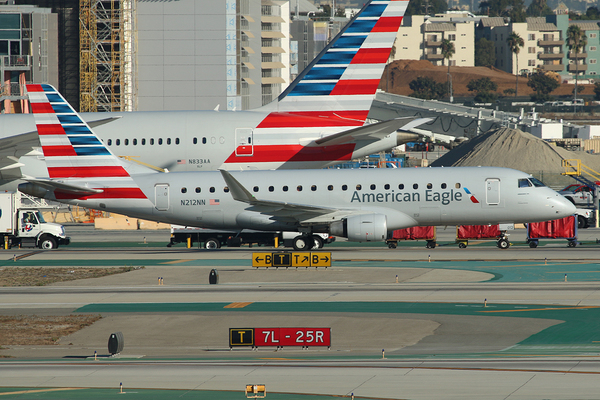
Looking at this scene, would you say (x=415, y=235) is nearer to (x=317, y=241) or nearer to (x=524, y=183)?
(x=317, y=241)

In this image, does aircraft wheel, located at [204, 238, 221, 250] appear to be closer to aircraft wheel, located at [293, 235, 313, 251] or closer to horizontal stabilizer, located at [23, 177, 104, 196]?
aircraft wheel, located at [293, 235, 313, 251]

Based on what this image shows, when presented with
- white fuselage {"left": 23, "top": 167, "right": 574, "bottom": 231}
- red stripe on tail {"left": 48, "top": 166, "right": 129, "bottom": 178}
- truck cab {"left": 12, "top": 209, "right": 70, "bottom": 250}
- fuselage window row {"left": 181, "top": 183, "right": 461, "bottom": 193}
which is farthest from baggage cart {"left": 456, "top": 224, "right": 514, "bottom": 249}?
truck cab {"left": 12, "top": 209, "right": 70, "bottom": 250}

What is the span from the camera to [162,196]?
137 feet

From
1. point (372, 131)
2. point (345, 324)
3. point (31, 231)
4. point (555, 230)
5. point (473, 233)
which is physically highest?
point (372, 131)

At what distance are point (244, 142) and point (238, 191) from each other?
7.95m

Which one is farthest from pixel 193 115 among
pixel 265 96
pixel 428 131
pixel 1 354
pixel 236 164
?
pixel 265 96

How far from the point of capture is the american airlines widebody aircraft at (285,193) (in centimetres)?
3959

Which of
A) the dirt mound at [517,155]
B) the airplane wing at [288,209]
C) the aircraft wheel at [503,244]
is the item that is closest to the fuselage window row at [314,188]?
the airplane wing at [288,209]

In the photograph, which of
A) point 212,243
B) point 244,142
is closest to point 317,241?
point 212,243

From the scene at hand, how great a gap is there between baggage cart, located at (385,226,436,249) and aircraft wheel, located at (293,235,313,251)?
6.09 m

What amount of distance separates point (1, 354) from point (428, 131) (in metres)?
115

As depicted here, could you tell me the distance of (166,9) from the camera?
330ft

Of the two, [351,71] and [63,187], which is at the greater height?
[351,71]

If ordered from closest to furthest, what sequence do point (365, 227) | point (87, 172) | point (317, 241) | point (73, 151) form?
1. point (365, 227)
2. point (317, 241)
3. point (73, 151)
4. point (87, 172)
